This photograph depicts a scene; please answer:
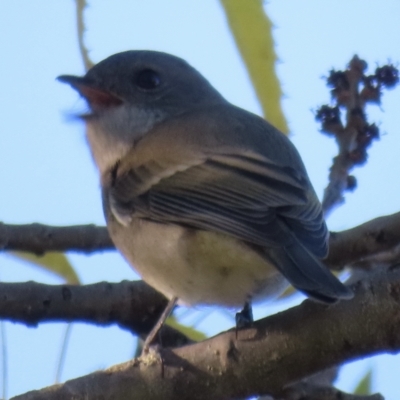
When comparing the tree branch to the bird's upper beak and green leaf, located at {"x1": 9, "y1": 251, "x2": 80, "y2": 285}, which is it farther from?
the bird's upper beak

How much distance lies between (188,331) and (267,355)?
3.43ft

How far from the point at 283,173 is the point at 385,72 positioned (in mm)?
555

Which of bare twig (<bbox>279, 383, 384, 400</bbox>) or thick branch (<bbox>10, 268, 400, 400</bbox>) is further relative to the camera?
bare twig (<bbox>279, 383, 384, 400</bbox>)

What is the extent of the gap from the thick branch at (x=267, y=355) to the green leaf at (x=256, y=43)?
857 millimetres

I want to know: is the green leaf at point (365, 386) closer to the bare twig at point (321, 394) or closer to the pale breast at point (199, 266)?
the pale breast at point (199, 266)

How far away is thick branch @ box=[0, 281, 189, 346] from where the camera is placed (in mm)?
2838

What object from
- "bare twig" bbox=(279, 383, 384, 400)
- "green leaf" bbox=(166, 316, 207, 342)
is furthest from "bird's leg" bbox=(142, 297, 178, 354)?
"bare twig" bbox=(279, 383, 384, 400)

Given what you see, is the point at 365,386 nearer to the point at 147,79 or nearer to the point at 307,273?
the point at 307,273

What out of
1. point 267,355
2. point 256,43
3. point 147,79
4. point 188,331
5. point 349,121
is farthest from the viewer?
point 147,79

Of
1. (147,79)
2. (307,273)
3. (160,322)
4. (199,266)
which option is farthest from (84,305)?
(147,79)

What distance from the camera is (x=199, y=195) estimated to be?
2955 millimetres

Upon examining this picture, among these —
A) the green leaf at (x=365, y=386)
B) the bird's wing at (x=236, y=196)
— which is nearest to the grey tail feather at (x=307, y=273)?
the bird's wing at (x=236, y=196)

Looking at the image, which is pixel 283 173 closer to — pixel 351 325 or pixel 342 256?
pixel 342 256

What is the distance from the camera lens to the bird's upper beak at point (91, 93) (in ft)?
12.3
